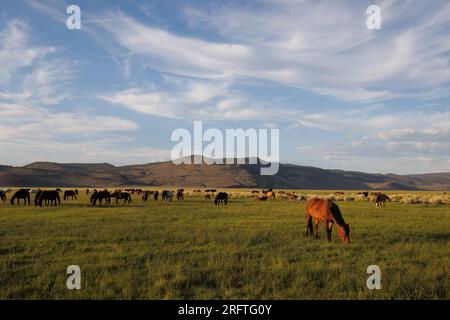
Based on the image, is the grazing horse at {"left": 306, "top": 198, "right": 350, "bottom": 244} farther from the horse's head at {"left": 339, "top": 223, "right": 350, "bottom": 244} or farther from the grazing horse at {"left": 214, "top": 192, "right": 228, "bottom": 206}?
the grazing horse at {"left": 214, "top": 192, "right": 228, "bottom": 206}

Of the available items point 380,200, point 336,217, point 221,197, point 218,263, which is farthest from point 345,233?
point 380,200

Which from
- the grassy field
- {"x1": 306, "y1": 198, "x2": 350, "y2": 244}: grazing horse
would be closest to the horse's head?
{"x1": 306, "y1": 198, "x2": 350, "y2": 244}: grazing horse

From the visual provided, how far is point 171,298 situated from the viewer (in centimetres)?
811

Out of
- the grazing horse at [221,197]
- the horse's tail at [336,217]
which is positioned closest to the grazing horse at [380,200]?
the grazing horse at [221,197]

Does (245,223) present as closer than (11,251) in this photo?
No

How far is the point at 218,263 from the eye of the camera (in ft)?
36.7

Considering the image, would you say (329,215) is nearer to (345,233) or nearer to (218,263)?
(345,233)

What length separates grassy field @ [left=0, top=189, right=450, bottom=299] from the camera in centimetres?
857

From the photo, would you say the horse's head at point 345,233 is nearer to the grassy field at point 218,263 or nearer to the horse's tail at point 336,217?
the horse's tail at point 336,217

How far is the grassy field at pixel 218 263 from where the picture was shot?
8.57 m
